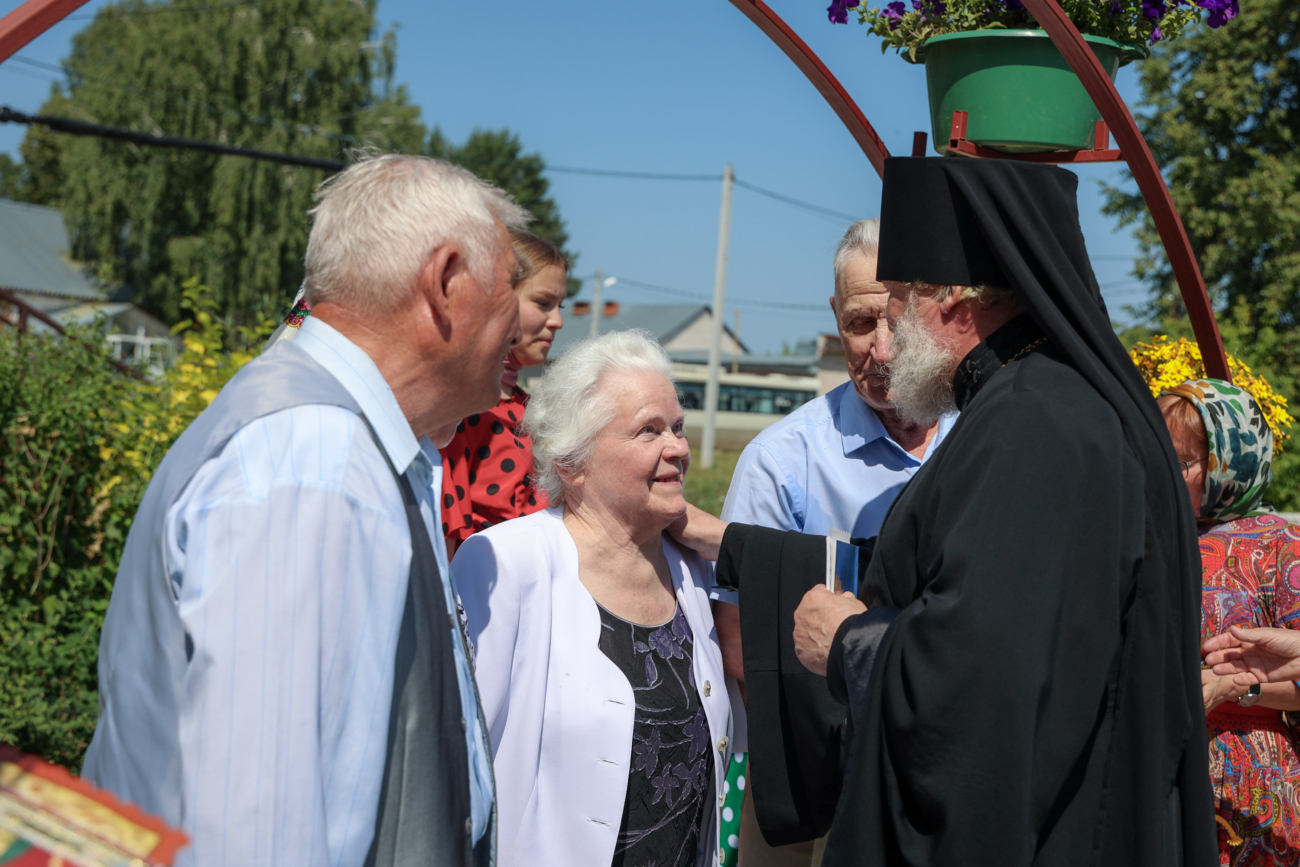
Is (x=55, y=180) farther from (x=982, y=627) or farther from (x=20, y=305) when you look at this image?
(x=982, y=627)

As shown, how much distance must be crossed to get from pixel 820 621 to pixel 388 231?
126 centimetres

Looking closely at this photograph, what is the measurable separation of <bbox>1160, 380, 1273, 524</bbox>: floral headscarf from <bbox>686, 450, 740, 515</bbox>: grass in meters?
10.4

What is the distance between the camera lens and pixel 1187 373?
3.49 meters

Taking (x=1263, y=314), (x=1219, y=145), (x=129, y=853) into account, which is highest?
(x=1219, y=145)

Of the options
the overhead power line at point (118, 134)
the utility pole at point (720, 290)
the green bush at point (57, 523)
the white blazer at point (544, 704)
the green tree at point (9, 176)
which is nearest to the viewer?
the white blazer at point (544, 704)

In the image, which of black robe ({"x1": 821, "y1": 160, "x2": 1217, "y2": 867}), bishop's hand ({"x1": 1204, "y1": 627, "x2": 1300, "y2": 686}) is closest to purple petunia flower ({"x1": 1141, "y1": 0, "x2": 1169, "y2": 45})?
black robe ({"x1": 821, "y1": 160, "x2": 1217, "y2": 867})

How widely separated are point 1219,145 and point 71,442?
17.0m

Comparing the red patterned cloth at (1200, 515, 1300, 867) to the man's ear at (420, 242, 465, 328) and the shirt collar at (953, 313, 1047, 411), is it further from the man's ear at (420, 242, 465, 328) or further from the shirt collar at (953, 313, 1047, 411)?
the man's ear at (420, 242, 465, 328)

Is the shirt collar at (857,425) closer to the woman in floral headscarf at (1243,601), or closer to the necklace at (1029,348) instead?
the woman in floral headscarf at (1243,601)

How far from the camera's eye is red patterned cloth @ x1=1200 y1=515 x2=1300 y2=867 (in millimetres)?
2818

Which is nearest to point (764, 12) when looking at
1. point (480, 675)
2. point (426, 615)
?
point (480, 675)

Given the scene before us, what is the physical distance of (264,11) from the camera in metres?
31.8

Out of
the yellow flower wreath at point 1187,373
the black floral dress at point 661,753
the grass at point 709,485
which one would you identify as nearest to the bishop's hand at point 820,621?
the black floral dress at point 661,753

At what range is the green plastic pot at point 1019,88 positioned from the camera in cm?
288
